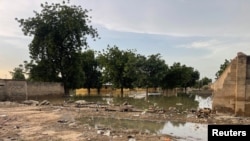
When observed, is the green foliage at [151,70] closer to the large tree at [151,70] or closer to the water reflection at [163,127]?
the large tree at [151,70]

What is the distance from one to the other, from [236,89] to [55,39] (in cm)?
2863

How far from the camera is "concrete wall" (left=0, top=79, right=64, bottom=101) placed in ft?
101

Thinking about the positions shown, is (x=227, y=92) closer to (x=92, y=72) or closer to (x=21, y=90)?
(x=21, y=90)

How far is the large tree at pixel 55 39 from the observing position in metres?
42.8

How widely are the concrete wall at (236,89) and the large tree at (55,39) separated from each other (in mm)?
26131

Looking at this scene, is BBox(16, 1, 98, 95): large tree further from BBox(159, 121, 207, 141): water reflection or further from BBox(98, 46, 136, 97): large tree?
BBox(159, 121, 207, 141): water reflection

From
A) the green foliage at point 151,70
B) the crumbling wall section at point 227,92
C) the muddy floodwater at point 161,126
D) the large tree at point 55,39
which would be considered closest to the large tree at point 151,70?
the green foliage at point 151,70

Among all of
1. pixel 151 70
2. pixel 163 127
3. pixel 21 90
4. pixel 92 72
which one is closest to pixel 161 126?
pixel 163 127

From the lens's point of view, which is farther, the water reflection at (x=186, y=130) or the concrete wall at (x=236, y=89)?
the concrete wall at (x=236, y=89)

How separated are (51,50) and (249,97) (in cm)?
2784

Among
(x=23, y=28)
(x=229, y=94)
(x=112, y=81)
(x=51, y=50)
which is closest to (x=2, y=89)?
(x=51, y=50)

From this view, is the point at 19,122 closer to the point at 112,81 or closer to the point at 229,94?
the point at 229,94

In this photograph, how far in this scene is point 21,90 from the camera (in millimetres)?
32531

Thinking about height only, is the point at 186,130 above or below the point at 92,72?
below
